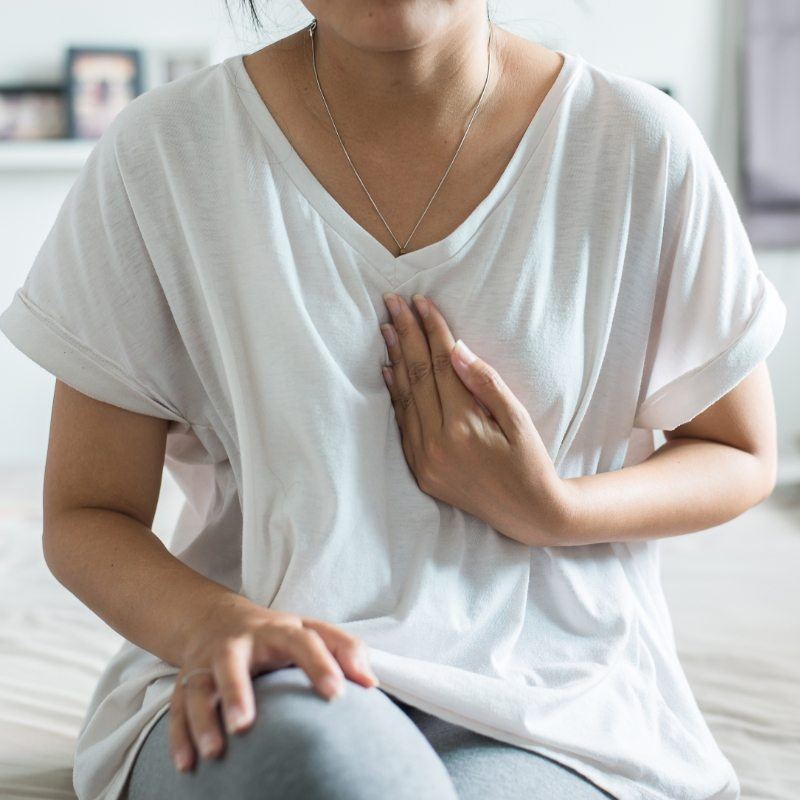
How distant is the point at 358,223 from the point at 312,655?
0.38m

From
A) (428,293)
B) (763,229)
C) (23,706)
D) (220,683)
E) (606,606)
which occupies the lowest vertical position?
(763,229)

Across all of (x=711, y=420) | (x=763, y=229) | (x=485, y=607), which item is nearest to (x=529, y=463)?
(x=485, y=607)

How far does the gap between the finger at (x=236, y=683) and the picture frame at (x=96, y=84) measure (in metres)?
2.13

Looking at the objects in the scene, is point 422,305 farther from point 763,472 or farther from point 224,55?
point 224,55

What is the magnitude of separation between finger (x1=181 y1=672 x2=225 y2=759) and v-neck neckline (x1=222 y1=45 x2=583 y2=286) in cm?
36

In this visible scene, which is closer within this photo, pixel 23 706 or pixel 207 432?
pixel 207 432

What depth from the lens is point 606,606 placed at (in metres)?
0.94

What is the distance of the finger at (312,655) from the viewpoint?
0.71m

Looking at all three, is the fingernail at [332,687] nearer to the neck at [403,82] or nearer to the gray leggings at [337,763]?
the gray leggings at [337,763]

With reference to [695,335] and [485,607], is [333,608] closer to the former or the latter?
[485,607]

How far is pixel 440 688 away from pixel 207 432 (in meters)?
0.31

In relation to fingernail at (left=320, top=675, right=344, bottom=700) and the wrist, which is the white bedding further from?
fingernail at (left=320, top=675, right=344, bottom=700)

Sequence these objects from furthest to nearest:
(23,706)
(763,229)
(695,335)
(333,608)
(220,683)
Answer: (763,229), (23,706), (695,335), (333,608), (220,683)

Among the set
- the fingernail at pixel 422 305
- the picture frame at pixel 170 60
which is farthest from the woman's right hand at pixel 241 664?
the picture frame at pixel 170 60
